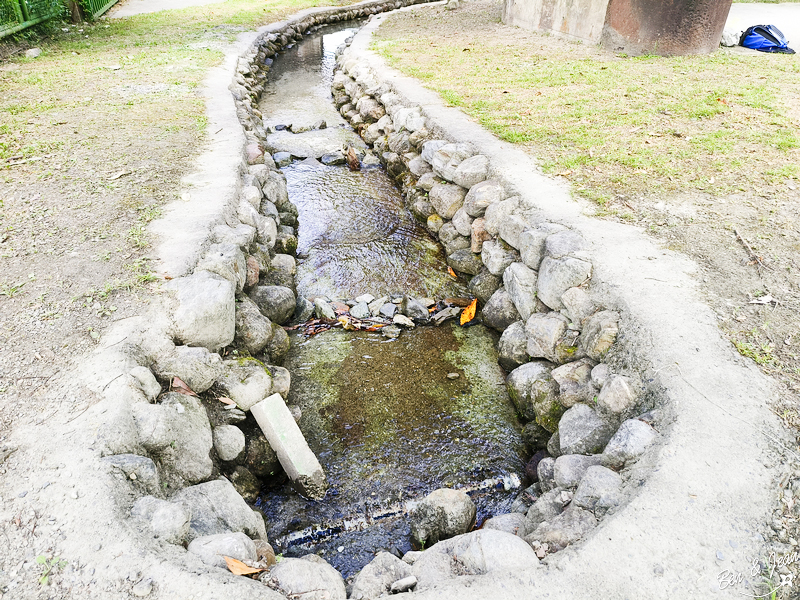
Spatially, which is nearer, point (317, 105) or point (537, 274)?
point (537, 274)

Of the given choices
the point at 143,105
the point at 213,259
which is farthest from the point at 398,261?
the point at 143,105

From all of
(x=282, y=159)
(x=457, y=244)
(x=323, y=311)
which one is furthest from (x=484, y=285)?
(x=282, y=159)

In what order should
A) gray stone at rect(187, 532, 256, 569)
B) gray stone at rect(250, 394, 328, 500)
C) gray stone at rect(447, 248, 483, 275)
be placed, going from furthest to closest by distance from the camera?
gray stone at rect(447, 248, 483, 275) → gray stone at rect(250, 394, 328, 500) → gray stone at rect(187, 532, 256, 569)

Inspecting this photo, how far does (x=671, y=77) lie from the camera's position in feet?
26.6

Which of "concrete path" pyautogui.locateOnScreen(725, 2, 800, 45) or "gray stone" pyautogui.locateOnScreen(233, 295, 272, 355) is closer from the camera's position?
"gray stone" pyautogui.locateOnScreen(233, 295, 272, 355)

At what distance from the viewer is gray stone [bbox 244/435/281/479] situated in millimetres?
3281

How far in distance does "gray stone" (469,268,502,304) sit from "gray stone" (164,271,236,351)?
233 centimetres

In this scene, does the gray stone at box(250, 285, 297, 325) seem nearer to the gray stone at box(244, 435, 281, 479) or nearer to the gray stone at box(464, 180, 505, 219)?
the gray stone at box(244, 435, 281, 479)

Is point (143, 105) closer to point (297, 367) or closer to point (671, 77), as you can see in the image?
point (297, 367)

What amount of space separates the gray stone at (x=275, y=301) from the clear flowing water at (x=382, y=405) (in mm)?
249

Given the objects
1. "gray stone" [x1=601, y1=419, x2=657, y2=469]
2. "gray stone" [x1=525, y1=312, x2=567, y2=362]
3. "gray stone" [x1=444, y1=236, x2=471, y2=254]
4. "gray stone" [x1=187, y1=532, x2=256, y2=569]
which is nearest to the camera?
"gray stone" [x1=187, y1=532, x2=256, y2=569]

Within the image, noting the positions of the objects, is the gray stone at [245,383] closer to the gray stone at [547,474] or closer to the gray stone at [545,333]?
Result: the gray stone at [547,474]

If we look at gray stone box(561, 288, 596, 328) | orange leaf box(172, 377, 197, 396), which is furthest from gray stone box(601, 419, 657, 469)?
orange leaf box(172, 377, 197, 396)

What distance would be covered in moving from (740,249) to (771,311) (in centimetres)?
80
